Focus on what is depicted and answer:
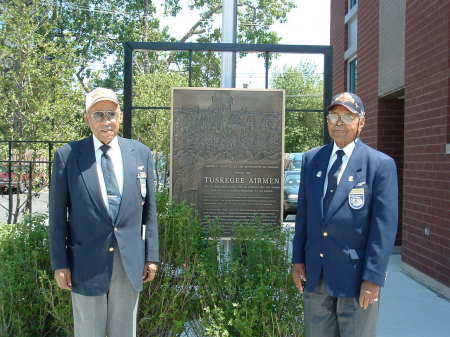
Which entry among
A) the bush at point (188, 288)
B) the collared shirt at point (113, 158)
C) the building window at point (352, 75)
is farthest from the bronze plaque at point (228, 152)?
the building window at point (352, 75)

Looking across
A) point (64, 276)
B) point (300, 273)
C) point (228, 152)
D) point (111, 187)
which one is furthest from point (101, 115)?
point (228, 152)

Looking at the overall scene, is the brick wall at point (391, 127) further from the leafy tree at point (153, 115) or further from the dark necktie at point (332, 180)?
the dark necktie at point (332, 180)

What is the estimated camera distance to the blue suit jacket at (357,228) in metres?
2.86

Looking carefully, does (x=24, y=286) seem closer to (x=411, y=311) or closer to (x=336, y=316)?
(x=336, y=316)

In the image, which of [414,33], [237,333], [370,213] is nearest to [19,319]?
[237,333]

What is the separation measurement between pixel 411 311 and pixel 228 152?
2.97 meters

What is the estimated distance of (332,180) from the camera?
119 inches

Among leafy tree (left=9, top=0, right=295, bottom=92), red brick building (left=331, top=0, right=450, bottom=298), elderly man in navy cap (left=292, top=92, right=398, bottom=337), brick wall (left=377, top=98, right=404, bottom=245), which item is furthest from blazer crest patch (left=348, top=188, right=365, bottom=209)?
leafy tree (left=9, top=0, right=295, bottom=92)

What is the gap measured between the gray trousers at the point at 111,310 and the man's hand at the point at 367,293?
4.14ft

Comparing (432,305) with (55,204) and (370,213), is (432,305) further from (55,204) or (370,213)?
(55,204)

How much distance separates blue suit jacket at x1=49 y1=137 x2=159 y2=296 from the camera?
3.01 metres

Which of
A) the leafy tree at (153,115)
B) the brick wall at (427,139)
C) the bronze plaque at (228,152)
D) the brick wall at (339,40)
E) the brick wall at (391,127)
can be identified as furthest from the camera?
the brick wall at (339,40)

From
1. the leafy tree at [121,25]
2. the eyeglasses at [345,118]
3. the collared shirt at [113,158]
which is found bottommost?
the collared shirt at [113,158]

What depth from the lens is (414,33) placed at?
8219 mm
